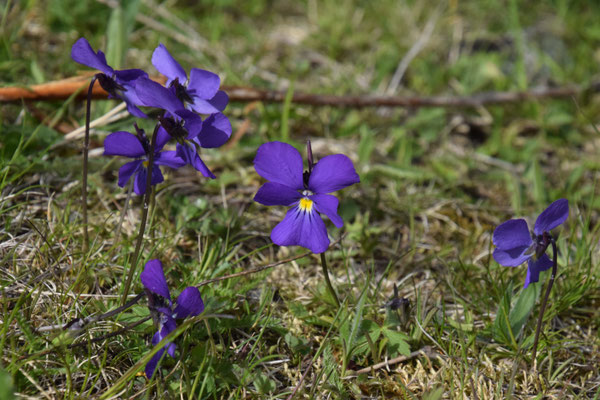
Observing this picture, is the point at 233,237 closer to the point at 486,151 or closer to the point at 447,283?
the point at 447,283

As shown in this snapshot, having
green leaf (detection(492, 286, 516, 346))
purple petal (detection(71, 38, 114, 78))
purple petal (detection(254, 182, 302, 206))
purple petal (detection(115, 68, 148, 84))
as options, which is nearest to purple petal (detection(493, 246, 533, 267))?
green leaf (detection(492, 286, 516, 346))

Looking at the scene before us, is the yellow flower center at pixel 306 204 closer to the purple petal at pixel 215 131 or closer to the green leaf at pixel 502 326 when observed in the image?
the purple petal at pixel 215 131

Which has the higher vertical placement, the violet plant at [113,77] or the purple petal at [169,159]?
the violet plant at [113,77]

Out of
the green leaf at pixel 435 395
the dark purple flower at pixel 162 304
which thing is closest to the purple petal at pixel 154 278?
the dark purple flower at pixel 162 304

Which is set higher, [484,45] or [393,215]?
[484,45]

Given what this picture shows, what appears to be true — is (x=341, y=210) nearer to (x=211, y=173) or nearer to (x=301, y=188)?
(x=301, y=188)

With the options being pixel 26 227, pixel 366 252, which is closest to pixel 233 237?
pixel 366 252

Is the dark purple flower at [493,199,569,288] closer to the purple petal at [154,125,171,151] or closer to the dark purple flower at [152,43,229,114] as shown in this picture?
the dark purple flower at [152,43,229,114]
